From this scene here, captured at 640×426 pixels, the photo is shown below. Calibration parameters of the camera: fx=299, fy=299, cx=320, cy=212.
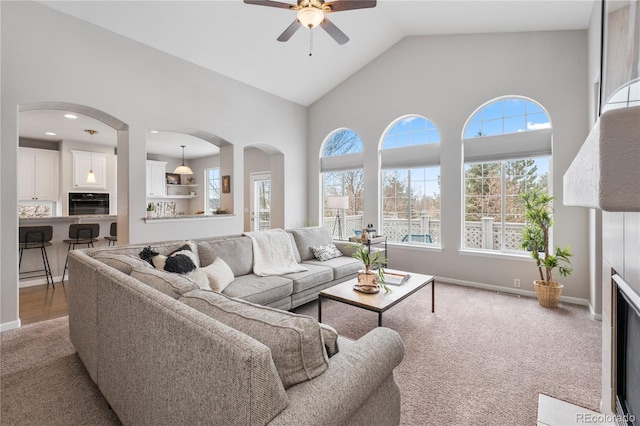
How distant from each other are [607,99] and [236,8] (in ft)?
13.2

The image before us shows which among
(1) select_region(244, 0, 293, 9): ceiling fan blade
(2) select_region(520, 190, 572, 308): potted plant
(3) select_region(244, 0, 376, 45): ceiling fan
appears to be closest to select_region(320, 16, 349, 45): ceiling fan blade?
(3) select_region(244, 0, 376, 45): ceiling fan

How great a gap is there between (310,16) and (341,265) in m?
2.81

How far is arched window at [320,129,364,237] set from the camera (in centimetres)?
595

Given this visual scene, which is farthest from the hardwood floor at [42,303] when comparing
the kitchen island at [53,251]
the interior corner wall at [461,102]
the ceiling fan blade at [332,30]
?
the interior corner wall at [461,102]

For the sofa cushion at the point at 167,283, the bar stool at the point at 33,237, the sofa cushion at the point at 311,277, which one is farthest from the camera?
the bar stool at the point at 33,237

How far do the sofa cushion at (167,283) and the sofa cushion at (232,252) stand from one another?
1356 mm

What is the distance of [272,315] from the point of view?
1.15 m

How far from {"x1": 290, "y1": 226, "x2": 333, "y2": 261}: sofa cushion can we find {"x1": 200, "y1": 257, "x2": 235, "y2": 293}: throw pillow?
134 cm

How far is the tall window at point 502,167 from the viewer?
4.14 metres

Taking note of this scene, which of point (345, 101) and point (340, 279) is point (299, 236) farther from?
point (345, 101)

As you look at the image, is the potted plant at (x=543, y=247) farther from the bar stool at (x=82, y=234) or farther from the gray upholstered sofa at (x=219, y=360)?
the bar stool at (x=82, y=234)

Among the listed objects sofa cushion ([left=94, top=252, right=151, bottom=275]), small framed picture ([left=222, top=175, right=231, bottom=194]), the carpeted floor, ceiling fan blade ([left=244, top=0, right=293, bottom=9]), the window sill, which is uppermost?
ceiling fan blade ([left=244, top=0, right=293, bottom=9])

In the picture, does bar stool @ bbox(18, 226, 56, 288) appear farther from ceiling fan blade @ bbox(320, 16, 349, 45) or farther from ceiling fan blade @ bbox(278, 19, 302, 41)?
ceiling fan blade @ bbox(320, 16, 349, 45)

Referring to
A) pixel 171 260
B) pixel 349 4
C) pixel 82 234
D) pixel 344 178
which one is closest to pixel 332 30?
pixel 349 4
